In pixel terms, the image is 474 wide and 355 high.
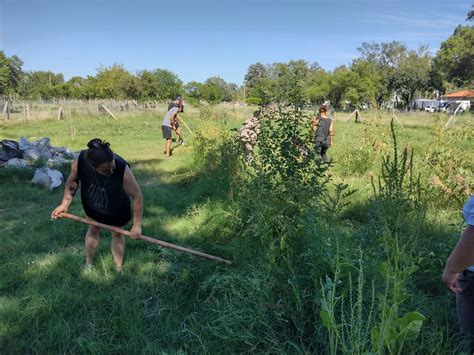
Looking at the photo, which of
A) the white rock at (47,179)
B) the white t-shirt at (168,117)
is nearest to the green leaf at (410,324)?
the white rock at (47,179)

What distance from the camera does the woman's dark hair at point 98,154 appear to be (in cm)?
328

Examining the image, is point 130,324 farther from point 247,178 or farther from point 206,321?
point 247,178

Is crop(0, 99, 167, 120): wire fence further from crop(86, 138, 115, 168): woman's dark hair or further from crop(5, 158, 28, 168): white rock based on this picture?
crop(86, 138, 115, 168): woman's dark hair

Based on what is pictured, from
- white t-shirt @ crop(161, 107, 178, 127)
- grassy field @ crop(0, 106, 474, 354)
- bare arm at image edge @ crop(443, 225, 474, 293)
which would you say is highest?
white t-shirt @ crop(161, 107, 178, 127)

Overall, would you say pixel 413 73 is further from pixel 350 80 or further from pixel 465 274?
pixel 465 274

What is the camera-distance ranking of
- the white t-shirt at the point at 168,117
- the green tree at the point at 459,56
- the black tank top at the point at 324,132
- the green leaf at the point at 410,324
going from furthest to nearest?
the green tree at the point at 459,56, the white t-shirt at the point at 168,117, the black tank top at the point at 324,132, the green leaf at the point at 410,324

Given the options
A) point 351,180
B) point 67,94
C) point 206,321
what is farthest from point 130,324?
point 67,94

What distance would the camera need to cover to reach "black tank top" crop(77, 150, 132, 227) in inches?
140

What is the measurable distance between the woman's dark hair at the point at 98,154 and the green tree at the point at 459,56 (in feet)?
128

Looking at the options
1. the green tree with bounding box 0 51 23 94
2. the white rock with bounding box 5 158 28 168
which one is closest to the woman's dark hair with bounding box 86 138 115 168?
the white rock with bounding box 5 158 28 168

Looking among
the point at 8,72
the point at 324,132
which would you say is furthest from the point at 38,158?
the point at 8,72

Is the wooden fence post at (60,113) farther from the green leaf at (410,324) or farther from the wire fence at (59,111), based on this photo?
the green leaf at (410,324)

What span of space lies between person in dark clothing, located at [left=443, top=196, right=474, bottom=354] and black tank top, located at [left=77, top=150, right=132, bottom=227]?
274cm

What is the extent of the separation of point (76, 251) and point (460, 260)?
3.70m
